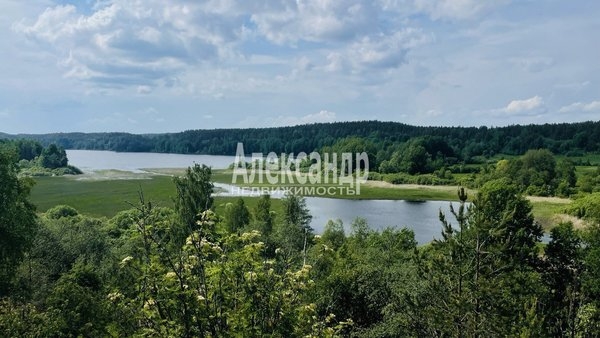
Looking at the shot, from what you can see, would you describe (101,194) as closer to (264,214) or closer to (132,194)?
(132,194)

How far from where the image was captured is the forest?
25.5 ft

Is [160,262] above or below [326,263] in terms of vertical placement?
above

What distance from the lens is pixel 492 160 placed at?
146m

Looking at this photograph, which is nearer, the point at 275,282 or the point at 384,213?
the point at 275,282

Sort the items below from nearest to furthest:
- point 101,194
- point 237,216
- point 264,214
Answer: point 237,216 < point 264,214 < point 101,194

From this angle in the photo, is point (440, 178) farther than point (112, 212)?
Yes

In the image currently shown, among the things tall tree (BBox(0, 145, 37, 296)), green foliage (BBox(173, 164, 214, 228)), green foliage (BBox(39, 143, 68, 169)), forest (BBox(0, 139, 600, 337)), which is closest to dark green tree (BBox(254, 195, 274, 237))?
green foliage (BBox(173, 164, 214, 228))

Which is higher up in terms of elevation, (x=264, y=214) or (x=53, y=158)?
(x=53, y=158)

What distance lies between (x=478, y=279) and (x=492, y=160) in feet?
482

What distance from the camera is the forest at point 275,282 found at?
7.76 metres

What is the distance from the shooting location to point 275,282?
8242mm

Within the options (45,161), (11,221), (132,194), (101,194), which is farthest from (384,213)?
(45,161)

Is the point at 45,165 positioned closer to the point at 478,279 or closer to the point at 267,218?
the point at 267,218

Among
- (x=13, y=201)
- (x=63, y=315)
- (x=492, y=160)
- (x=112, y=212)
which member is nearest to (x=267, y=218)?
(x=112, y=212)
